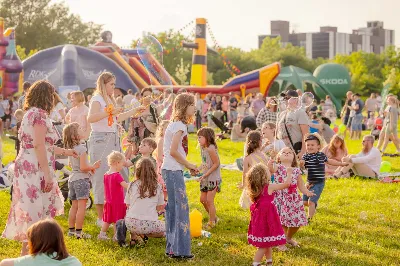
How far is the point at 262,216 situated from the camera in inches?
254

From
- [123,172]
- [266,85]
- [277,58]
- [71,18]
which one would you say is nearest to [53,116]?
[123,172]

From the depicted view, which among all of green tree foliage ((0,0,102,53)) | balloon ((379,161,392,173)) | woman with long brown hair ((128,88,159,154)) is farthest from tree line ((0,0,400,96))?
woman with long brown hair ((128,88,159,154))

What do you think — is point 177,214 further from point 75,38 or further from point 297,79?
point 75,38

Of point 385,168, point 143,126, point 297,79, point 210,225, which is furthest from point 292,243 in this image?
point 297,79

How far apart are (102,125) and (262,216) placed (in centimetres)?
256

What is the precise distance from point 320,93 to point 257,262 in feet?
116

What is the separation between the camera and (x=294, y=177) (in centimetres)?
737

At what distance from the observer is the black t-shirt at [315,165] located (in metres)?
8.87

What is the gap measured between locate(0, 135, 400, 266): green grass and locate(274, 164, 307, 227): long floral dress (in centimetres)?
32

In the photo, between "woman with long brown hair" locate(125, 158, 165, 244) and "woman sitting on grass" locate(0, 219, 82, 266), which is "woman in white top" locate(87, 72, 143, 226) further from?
"woman sitting on grass" locate(0, 219, 82, 266)

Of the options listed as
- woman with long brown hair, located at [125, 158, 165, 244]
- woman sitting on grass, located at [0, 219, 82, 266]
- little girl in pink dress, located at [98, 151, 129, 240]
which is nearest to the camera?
woman sitting on grass, located at [0, 219, 82, 266]

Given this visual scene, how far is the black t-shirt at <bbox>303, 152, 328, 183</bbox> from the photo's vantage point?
887 centimetres

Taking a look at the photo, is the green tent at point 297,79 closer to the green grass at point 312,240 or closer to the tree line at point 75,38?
the tree line at point 75,38

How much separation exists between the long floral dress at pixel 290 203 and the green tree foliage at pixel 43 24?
6214cm
